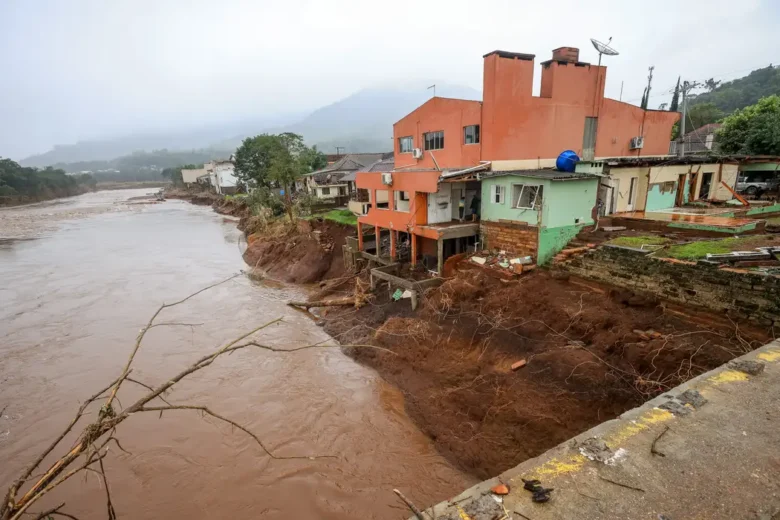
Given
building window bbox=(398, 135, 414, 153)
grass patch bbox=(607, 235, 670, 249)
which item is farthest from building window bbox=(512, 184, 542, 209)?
building window bbox=(398, 135, 414, 153)

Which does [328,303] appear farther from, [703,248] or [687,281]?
[703,248]

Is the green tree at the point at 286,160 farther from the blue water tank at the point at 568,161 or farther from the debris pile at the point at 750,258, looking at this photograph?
the debris pile at the point at 750,258

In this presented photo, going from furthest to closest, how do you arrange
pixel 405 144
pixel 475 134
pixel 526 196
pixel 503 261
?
pixel 405 144 < pixel 475 134 < pixel 503 261 < pixel 526 196

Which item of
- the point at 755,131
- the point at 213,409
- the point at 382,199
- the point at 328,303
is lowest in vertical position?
the point at 213,409

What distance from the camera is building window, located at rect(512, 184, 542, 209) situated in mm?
13289

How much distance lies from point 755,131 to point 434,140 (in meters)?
18.6

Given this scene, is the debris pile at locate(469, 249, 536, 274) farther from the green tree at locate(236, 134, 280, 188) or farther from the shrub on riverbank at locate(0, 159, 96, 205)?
the shrub on riverbank at locate(0, 159, 96, 205)

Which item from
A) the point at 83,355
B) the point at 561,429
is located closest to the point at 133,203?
the point at 83,355

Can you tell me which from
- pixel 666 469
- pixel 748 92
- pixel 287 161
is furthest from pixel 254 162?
pixel 748 92

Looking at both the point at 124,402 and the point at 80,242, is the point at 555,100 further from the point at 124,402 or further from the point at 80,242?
the point at 80,242

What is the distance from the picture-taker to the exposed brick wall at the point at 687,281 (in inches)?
332

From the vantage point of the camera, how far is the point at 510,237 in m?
14.4

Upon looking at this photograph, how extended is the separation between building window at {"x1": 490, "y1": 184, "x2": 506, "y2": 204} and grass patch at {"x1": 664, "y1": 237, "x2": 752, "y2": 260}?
5570 mm

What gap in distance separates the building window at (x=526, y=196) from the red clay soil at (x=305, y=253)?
1097cm
